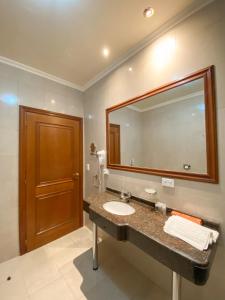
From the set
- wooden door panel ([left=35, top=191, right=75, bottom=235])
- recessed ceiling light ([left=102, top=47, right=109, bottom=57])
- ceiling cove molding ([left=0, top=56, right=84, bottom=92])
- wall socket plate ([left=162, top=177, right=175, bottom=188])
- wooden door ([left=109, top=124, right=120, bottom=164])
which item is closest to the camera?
wall socket plate ([left=162, top=177, right=175, bottom=188])

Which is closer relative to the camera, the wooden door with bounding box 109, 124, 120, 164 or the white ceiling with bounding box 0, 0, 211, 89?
the white ceiling with bounding box 0, 0, 211, 89

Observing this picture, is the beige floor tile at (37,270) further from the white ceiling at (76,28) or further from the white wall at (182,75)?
the white ceiling at (76,28)

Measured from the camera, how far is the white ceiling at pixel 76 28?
1252 millimetres

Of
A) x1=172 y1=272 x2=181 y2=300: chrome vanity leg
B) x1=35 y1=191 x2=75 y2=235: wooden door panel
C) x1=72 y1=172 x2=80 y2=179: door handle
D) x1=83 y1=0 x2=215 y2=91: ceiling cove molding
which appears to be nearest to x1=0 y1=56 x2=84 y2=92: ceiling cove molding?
x1=83 y1=0 x2=215 y2=91: ceiling cove molding

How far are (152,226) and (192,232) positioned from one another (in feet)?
0.90

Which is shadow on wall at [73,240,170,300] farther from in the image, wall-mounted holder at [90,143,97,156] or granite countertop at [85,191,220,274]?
wall-mounted holder at [90,143,97,156]

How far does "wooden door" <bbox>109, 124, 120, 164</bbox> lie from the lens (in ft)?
6.68

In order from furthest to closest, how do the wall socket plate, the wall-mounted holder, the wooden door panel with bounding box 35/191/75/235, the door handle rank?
the door handle → the wall-mounted holder → the wooden door panel with bounding box 35/191/75/235 → the wall socket plate

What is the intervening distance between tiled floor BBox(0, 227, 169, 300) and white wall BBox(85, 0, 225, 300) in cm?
15

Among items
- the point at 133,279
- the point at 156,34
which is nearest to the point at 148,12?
the point at 156,34

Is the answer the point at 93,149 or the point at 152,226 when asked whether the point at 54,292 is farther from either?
the point at 93,149

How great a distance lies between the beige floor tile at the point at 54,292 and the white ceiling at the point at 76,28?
8.54 feet

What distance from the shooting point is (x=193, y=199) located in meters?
1.27

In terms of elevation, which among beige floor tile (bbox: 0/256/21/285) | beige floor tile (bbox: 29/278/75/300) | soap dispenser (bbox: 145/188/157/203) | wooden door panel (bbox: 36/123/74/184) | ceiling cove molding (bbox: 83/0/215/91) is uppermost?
ceiling cove molding (bbox: 83/0/215/91)
